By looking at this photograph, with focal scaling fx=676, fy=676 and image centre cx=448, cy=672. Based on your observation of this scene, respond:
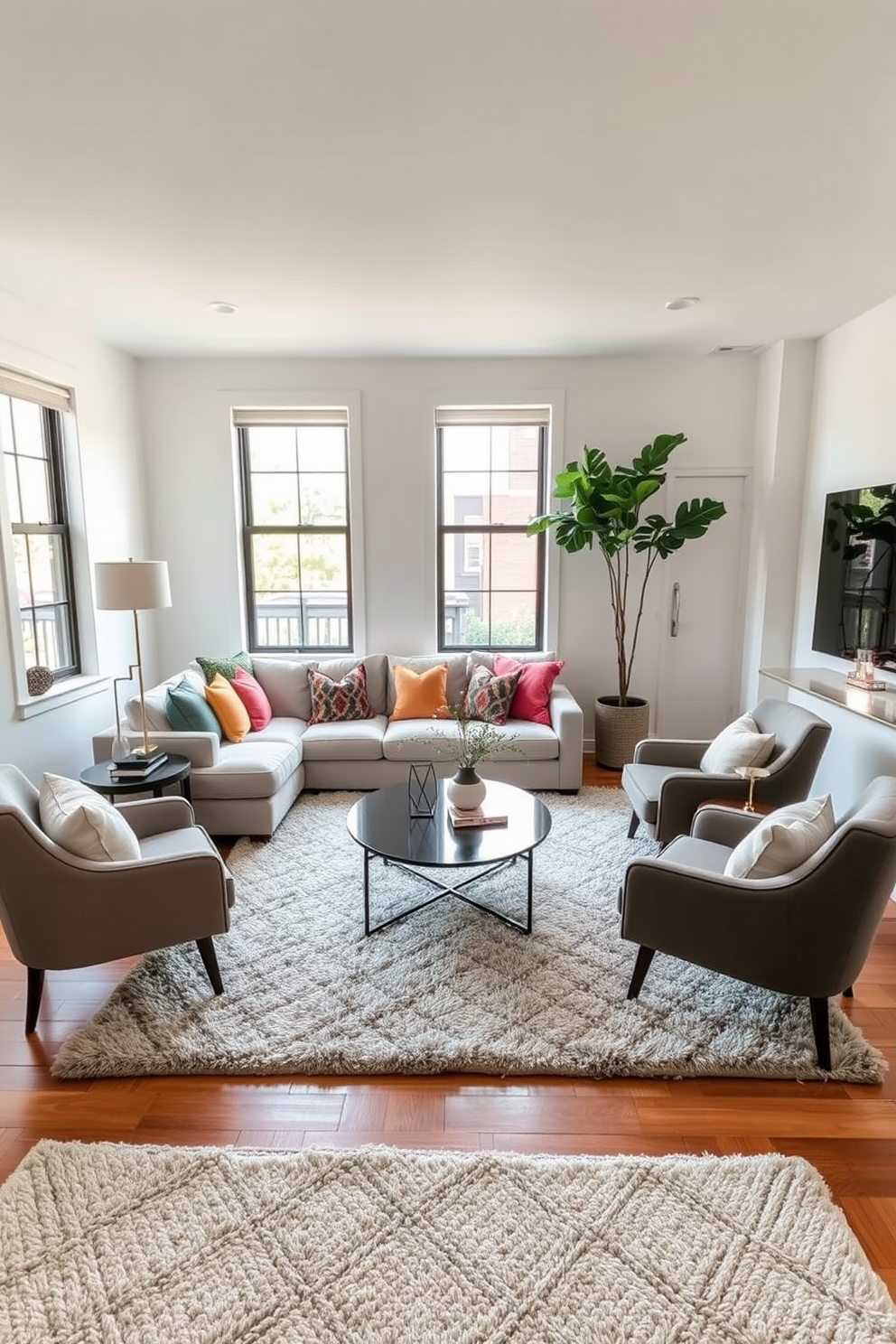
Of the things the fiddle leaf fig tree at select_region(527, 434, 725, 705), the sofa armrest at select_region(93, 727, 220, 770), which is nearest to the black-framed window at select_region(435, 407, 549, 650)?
the fiddle leaf fig tree at select_region(527, 434, 725, 705)

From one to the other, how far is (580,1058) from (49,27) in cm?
303

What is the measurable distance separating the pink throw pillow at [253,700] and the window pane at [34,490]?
54.2 inches

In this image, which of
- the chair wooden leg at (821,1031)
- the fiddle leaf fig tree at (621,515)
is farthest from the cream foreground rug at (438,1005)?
the fiddle leaf fig tree at (621,515)

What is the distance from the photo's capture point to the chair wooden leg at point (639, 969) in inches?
88.6

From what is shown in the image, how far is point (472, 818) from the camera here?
2.76 m

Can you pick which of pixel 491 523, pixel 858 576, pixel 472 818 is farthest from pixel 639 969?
pixel 491 523

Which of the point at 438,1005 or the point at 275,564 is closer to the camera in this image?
the point at 438,1005

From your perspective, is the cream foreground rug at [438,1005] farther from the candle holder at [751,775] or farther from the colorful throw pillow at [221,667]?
the colorful throw pillow at [221,667]

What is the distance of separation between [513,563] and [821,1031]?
3.49 metres

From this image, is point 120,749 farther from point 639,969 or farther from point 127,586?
point 639,969

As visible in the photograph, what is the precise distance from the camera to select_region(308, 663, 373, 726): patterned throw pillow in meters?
4.37

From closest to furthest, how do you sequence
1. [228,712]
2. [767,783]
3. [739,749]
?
[767,783]
[739,749]
[228,712]

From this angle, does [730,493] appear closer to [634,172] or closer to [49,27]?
[634,172]

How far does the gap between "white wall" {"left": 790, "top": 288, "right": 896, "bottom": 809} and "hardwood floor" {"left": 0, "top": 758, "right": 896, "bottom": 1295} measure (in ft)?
5.16
